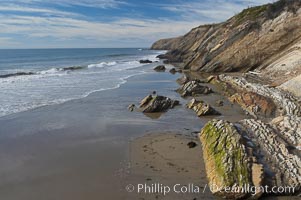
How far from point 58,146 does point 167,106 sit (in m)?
7.96

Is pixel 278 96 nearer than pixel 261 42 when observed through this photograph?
Yes

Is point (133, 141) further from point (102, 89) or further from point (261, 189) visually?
point (102, 89)

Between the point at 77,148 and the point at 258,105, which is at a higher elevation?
the point at 258,105

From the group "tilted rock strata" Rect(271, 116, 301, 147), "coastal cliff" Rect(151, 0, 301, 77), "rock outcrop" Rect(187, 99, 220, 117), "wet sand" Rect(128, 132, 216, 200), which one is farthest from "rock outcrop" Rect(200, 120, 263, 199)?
"coastal cliff" Rect(151, 0, 301, 77)

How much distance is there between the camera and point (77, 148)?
40.9 feet

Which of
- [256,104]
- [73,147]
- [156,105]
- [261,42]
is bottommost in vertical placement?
[73,147]

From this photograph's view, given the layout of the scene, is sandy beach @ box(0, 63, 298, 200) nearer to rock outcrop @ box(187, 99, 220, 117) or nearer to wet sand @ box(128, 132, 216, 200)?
wet sand @ box(128, 132, 216, 200)

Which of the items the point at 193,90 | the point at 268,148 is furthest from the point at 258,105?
the point at 268,148

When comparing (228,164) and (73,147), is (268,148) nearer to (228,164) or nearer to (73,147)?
(228,164)

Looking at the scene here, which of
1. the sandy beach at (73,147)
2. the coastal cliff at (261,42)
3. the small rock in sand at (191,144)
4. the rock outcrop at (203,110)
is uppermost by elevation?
the coastal cliff at (261,42)

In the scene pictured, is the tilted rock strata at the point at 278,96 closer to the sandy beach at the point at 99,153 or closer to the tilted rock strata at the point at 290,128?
the sandy beach at the point at 99,153

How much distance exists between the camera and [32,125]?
1557cm

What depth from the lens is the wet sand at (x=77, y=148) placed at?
926cm

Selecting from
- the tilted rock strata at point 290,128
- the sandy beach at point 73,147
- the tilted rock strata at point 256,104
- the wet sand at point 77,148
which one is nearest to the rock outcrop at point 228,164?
the wet sand at point 77,148
